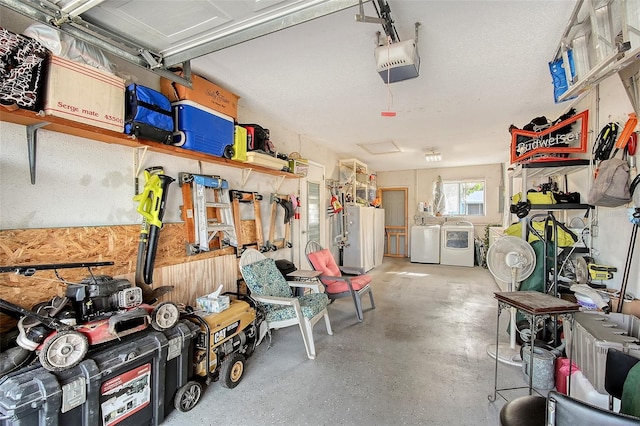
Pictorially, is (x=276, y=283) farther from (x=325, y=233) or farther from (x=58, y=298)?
(x=325, y=233)

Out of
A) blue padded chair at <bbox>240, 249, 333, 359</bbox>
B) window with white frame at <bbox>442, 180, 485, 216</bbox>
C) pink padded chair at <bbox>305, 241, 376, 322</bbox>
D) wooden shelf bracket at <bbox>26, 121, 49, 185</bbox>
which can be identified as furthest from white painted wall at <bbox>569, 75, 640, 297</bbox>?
window with white frame at <bbox>442, 180, 485, 216</bbox>

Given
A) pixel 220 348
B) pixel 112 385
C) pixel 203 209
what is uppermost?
pixel 203 209

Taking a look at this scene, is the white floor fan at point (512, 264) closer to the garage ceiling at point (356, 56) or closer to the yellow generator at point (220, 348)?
the garage ceiling at point (356, 56)

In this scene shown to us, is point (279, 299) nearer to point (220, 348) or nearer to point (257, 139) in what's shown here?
point (220, 348)

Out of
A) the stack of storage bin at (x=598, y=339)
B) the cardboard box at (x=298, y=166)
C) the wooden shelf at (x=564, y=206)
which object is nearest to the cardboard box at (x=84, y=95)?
the cardboard box at (x=298, y=166)

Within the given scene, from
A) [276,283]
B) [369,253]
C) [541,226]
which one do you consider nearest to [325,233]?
[369,253]

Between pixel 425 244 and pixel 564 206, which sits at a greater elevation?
pixel 564 206

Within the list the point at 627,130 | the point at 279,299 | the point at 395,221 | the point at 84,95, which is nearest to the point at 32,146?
the point at 84,95

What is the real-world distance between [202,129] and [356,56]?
142 centimetres

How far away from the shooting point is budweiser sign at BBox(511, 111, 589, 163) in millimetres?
2518

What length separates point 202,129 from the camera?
242cm

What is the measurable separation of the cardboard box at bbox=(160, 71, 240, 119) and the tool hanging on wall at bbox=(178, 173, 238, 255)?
648 millimetres

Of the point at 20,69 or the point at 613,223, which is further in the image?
the point at 613,223

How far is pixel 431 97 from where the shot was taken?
117 inches
